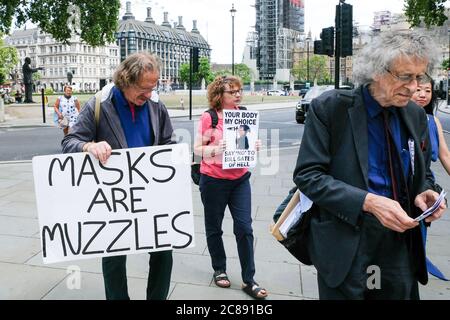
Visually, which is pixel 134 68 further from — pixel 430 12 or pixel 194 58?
pixel 194 58

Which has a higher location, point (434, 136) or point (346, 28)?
point (346, 28)

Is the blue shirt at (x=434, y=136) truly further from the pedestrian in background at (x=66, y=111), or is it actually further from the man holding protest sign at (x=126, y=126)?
the pedestrian in background at (x=66, y=111)

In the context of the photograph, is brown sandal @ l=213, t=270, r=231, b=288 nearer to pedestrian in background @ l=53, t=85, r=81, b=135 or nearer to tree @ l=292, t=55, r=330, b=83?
pedestrian in background @ l=53, t=85, r=81, b=135

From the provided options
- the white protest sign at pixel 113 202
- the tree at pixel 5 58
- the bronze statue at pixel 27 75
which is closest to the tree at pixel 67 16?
the bronze statue at pixel 27 75

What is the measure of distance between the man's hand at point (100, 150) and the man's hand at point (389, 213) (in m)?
1.33

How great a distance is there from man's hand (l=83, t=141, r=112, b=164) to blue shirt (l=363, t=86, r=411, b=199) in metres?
1.29

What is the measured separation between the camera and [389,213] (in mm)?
1688

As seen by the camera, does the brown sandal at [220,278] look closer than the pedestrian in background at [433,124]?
No

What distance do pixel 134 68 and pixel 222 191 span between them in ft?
4.47

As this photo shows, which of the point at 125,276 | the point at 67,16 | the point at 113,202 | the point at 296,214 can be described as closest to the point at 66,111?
the point at 125,276

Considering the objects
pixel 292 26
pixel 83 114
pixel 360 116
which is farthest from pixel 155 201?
pixel 292 26

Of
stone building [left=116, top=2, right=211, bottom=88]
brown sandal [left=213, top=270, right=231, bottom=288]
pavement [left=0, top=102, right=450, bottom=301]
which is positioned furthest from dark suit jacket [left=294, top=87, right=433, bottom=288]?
stone building [left=116, top=2, right=211, bottom=88]

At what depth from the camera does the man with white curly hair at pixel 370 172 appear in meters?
1.80

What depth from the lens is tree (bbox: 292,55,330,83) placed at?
111 metres
